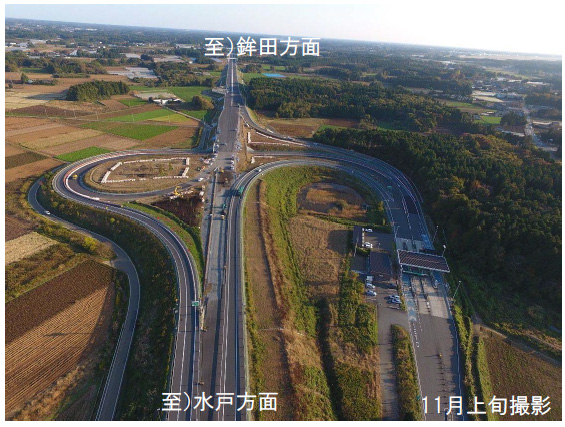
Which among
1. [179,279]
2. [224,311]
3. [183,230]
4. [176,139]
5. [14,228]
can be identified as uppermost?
[176,139]

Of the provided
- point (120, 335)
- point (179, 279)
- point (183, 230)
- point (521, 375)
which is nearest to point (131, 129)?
point (183, 230)

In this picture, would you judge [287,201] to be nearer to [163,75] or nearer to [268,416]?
[268,416]

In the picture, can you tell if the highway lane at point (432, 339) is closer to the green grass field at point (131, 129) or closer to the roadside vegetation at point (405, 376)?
the roadside vegetation at point (405, 376)

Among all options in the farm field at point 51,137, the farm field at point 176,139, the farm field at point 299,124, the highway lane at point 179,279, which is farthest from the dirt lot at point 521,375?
the farm field at point 51,137

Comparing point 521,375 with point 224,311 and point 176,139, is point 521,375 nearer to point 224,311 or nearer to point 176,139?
point 224,311

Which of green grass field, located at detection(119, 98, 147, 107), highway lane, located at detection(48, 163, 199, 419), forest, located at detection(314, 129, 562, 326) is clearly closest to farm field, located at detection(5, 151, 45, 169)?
highway lane, located at detection(48, 163, 199, 419)
